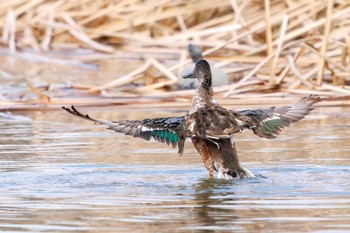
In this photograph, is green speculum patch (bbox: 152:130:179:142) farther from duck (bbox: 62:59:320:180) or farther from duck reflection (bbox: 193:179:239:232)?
duck reflection (bbox: 193:179:239:232)

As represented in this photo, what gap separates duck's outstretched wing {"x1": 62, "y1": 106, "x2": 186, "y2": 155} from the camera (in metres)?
6.64

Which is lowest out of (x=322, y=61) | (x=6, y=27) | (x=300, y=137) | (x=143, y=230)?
(x=143, y=230)

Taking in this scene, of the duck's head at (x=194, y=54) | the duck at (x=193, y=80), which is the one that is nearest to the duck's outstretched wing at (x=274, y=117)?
the duck at (x=193, y=80)

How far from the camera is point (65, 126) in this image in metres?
Answer: 9.23

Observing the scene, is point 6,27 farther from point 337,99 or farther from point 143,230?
point 143,230

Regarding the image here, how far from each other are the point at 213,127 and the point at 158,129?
534 mm

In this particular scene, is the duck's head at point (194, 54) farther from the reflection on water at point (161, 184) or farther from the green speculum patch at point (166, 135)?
the green speculum patch at point (166, 135)

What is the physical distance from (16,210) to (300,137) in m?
3.48

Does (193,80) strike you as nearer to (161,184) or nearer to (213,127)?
(213,127)

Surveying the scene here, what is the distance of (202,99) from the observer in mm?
6934

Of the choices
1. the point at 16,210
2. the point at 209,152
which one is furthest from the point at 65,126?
the point at 16,210

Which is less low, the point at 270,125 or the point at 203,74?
the point at 203,74

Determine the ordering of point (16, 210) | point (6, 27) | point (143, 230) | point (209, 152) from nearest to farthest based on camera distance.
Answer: point (143, 230)
point (16, 210)
point (209, 152)
point (6, 27)

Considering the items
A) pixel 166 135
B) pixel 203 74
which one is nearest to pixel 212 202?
pixel 166 135
